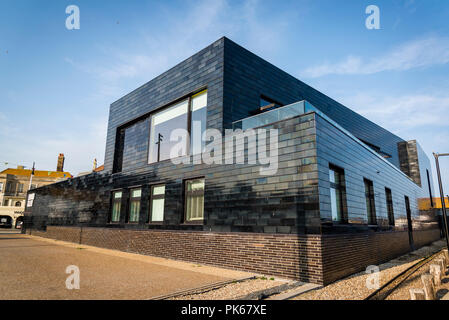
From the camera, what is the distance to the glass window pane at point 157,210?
13055 mm

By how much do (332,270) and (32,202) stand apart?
31.4 meters

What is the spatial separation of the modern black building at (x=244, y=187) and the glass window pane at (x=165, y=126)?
0.25 feet

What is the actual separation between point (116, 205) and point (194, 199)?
6992mm

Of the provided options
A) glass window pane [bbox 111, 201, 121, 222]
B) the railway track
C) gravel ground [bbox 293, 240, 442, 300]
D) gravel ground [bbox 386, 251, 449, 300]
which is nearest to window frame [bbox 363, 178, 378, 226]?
the railway track

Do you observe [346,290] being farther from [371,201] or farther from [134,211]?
[134,211]

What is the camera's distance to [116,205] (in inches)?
639

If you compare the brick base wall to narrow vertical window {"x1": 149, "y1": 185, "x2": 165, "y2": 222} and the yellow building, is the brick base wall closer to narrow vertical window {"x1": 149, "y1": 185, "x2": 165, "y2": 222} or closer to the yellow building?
narrow vertical window {"x1": 149, "y1": 185, "x2": 165, "y2": 222}

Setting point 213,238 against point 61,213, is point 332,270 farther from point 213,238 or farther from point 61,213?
point 61,213

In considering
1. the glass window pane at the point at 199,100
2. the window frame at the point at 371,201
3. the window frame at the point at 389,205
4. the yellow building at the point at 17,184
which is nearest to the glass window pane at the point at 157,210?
the glass window pane at the point at 199,100

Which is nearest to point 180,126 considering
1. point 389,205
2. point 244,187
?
point 244,187

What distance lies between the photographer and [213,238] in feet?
32.9

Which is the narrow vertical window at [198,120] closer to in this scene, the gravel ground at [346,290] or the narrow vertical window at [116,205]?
the narrow vertical window at [116,205]

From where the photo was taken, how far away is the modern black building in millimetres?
8180
